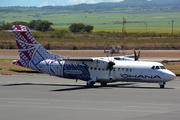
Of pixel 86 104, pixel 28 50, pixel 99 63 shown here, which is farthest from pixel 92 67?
pixel 86 104

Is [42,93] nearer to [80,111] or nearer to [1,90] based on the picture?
[1,90]

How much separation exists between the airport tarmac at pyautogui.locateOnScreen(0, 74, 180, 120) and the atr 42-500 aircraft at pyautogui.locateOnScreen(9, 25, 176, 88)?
1.88 metres

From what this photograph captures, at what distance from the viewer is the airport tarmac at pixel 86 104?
16.2m

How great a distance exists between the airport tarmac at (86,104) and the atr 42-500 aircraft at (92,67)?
6.18 feet

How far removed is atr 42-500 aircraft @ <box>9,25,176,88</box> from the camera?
1049 inches

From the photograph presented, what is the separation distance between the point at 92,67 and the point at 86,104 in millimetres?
9389

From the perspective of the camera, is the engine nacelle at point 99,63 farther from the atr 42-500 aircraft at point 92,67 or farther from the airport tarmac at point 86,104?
the airport tarmac at point 86,104

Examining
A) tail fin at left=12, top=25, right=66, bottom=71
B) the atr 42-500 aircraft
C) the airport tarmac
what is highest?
tail fin at left=12, top=25, right=66, bottom=71

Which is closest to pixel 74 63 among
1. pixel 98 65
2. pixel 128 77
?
pixel 98 65

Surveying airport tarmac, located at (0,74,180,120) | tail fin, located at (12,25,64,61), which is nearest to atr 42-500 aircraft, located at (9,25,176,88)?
tail fin, located at (12,25,64,61)

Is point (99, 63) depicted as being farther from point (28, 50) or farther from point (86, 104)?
point (86, 104)

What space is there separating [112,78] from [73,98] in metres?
7.19

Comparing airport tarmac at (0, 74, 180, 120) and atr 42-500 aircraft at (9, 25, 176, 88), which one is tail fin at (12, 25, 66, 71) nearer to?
atr 42-500 aircraft at (9, 25, 176, 88)

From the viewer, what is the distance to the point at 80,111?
17.4m
